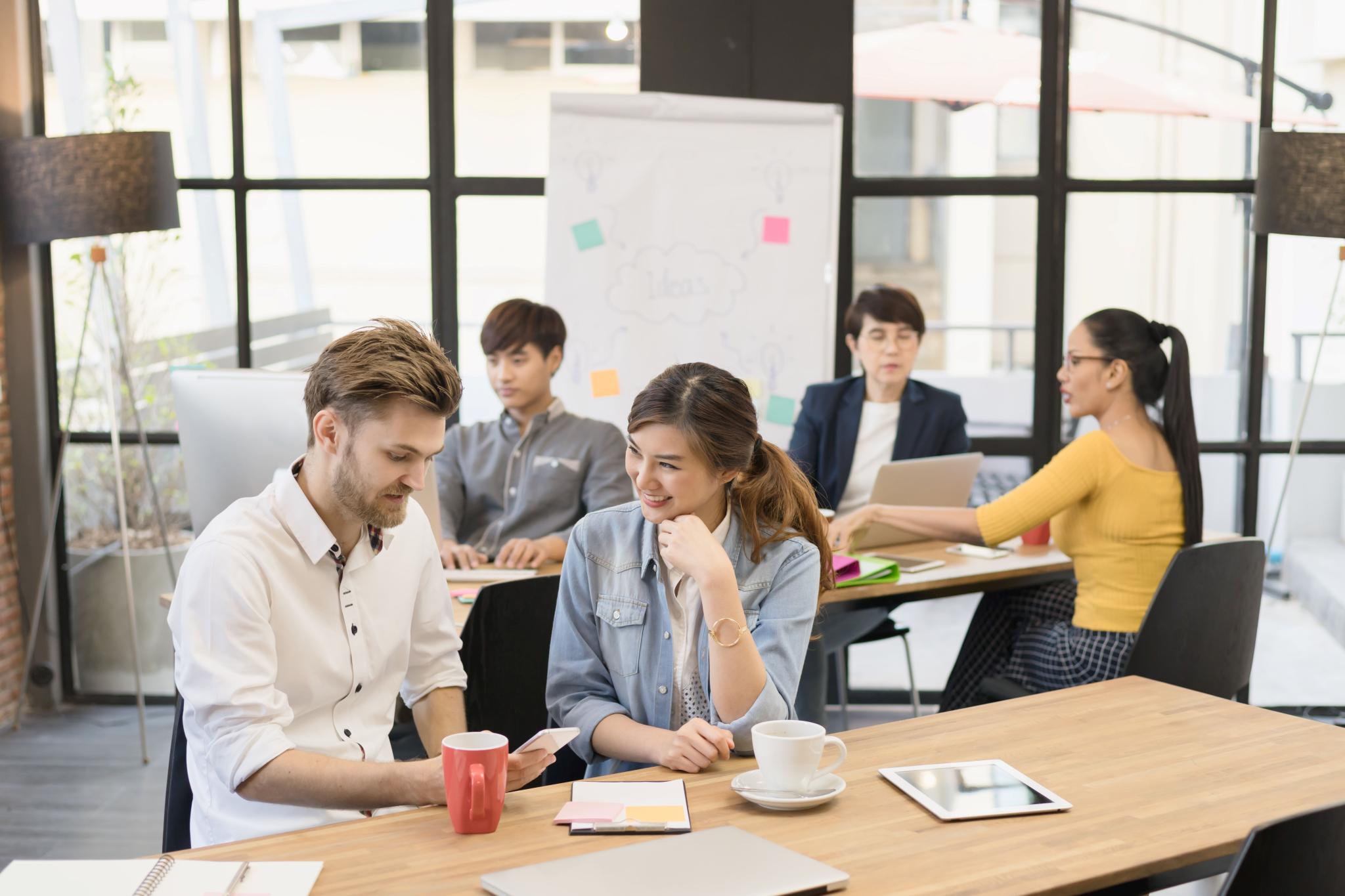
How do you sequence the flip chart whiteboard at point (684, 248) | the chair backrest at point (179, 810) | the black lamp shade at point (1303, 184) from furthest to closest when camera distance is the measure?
1. the flip chart whiteboard at point (684, 248)
2. the black lamp shade at point (1303, 184)
3. the chair backrest at point (179, 810)

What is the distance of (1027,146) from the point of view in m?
4.31

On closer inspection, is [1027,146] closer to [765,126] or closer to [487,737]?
[765,126]

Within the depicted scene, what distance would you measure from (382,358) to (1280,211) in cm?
321

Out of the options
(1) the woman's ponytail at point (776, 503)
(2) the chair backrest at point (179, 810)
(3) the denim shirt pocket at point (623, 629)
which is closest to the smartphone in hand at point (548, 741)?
(3) the denim shirt pocket at point (623, 629)

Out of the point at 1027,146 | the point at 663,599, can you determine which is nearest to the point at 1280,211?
the point at 1027,146

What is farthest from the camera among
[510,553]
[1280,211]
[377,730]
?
[1280,211]

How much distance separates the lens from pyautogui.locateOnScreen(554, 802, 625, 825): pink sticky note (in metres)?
1.47

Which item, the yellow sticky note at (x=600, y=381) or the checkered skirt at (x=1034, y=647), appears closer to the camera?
the checkered skirt at (x=1034, y=647)

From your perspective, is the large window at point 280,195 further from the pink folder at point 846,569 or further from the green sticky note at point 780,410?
the pink folder at point 846,569

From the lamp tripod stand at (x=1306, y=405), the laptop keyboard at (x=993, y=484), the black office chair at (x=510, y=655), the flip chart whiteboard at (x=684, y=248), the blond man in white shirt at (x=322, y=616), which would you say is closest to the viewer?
the blond man in white shirt at (x=322, y=616)

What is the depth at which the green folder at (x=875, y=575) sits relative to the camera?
9.64 feet

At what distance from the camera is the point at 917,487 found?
332 centimetres

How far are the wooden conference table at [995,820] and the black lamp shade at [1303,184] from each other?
244 centimetres

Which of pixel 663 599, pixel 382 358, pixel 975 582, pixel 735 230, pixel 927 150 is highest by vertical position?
pixel 927 150
